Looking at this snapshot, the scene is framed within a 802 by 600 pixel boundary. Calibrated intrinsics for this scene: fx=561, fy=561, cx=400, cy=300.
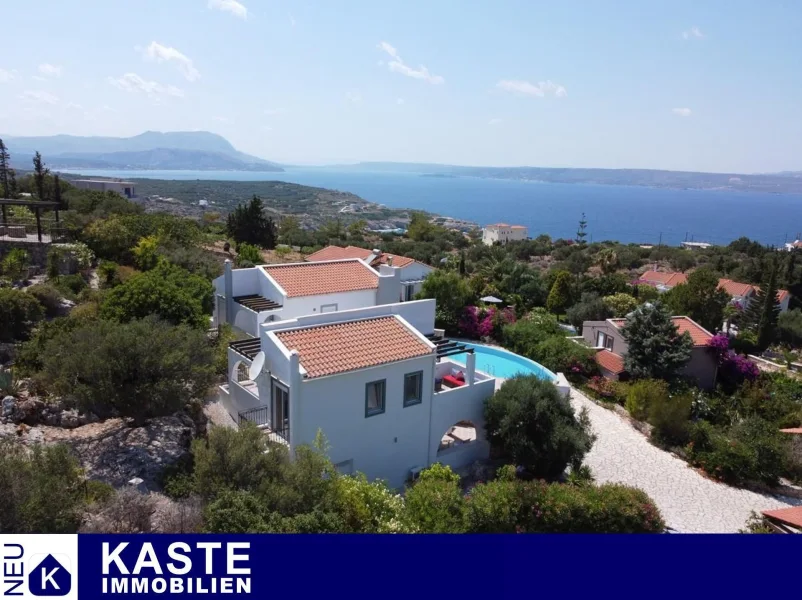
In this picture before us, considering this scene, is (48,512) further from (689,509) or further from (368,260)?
(368,260)

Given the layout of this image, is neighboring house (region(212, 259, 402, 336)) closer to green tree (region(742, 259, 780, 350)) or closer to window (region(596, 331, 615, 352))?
window (region(596, 331, 615, 352))

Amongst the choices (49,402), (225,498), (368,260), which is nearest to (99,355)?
(49,402)

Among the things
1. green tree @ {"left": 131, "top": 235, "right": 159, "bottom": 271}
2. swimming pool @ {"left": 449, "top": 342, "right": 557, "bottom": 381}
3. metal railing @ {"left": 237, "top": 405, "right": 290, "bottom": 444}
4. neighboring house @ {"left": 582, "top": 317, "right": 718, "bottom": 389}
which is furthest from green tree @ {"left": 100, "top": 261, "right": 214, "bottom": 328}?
neighboring house @ {"left": 582, "top": 317, "right": 718, "bottom": 389}

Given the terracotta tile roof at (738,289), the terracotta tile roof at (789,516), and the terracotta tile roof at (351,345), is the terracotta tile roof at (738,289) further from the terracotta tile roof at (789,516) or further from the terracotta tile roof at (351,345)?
the terracotta tile roof at (351,345)

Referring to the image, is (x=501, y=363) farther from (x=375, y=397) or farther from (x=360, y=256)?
(x=360, y=256)

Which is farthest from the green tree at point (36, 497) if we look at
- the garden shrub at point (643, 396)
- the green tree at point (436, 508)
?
the garden shrub at point (643, 396)

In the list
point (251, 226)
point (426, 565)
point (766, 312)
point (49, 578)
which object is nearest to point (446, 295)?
point (766, 312)
